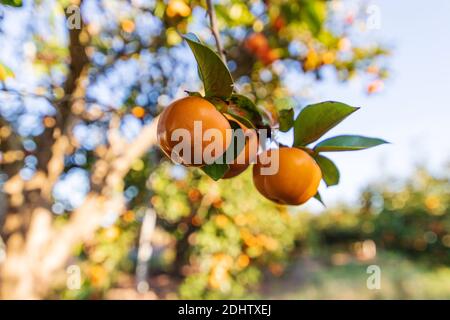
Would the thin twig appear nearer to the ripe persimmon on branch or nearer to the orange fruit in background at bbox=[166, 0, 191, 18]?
the ripe persimmon on branch

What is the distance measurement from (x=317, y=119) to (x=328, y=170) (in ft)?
0.38

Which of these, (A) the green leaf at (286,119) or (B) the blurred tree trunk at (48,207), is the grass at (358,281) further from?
(A) the green leaf at (286,119)

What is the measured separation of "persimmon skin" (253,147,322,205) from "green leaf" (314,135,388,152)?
0.04m

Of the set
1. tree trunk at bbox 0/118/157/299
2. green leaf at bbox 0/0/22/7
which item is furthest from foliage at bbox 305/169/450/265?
green leaf at bbox 0/0/22/7

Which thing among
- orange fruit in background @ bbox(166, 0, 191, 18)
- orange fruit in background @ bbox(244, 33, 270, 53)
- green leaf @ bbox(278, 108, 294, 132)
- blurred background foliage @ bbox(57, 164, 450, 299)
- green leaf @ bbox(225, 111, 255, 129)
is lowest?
blurred background foliage @ bbox(57, 164, 450, 299)

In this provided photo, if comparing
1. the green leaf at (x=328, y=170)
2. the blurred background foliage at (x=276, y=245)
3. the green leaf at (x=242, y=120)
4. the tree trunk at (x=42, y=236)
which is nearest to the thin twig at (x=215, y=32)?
the green leaf at (x=242, y=120)

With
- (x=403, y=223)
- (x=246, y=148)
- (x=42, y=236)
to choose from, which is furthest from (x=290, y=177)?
(x=403, y=223)

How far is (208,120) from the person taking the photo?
0.48 metres

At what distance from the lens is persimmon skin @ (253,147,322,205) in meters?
0.56

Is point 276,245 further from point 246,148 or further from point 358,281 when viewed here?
point 246,148

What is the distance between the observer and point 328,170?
2.17 ft
